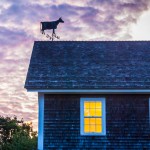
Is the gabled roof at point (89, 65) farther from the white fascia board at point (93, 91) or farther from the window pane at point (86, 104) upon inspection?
the window pane at point (86, 104)

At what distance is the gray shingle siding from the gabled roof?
27.9 inches

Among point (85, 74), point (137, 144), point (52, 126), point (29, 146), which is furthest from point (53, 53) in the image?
point (29, 146)

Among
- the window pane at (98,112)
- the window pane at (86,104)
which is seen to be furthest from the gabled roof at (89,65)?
the window pane at (98,112)

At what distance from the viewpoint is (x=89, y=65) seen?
2552 cm

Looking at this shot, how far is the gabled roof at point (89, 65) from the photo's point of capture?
921 inches

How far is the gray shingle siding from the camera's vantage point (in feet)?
75.5

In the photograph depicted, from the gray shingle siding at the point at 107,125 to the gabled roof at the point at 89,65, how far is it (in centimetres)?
71

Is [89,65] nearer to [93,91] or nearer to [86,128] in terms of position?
[93,91]

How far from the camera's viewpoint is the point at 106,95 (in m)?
23.5

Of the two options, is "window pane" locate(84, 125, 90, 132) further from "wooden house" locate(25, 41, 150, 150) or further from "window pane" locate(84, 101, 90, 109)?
"window pane" locate(84, 101, 90, 109)

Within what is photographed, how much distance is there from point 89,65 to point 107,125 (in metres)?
3.68

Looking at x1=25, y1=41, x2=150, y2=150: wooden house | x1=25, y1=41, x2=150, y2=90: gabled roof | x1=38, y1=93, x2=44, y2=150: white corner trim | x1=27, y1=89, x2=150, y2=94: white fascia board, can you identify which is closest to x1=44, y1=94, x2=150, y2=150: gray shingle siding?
x1=25, y1=41, x2=150, y2=150: wooden house

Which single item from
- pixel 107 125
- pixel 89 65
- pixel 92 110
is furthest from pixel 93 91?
pixel 89 65

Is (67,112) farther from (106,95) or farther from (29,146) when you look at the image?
(29,146)
